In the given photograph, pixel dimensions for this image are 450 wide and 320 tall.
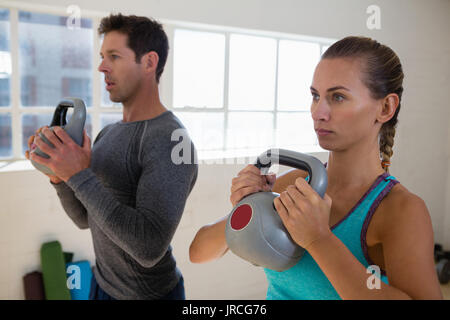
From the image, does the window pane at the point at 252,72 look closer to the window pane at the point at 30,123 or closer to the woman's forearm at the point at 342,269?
the window pane at the point at 30,123

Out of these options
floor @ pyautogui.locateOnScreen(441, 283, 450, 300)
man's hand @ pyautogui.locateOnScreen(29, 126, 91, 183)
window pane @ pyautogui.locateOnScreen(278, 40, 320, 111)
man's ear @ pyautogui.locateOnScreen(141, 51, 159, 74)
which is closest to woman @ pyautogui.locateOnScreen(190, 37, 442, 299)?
man's hand @ pyautogui.locateOnScreen(29, 126, 91, 183)

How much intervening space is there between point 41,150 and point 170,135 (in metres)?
0.28

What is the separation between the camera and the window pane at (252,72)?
2629 mm

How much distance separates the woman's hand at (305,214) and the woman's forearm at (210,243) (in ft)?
0.82

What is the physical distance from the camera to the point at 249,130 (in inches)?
109

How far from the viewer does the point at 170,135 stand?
0.94 metres

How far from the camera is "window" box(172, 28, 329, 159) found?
2.45 m

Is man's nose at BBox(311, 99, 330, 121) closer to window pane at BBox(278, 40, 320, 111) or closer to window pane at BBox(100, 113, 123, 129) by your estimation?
window pane at BBox(100, 113, 123, 129)

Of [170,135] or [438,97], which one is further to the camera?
[438,97]

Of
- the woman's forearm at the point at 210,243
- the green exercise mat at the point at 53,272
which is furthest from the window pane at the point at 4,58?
the woman's forearm at the point at 210,243

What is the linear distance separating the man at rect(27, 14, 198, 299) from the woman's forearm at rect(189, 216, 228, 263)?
70 millimetres
